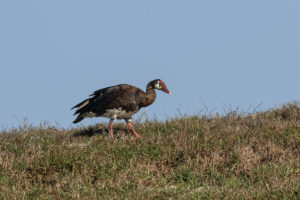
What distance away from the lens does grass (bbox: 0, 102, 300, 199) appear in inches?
261

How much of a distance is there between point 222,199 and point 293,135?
3.78 metres

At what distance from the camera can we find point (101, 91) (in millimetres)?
12008

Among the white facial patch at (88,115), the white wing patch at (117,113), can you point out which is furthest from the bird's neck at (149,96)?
the white facial patch at (88,115)

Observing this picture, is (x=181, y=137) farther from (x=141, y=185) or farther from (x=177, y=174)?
(x=141, y=185)

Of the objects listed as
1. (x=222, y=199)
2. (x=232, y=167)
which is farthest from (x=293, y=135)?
(x=222, y=199)

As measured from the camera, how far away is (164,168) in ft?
25.9

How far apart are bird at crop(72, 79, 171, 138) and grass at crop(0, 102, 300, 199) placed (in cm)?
163

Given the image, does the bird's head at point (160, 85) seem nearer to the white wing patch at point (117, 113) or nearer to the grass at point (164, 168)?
the white wing patch at point (117, 113)

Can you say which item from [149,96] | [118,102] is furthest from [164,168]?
[149,96]

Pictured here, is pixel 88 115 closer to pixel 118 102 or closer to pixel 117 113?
pixel 117 113

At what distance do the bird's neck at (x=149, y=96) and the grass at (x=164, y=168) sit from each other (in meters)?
2.14

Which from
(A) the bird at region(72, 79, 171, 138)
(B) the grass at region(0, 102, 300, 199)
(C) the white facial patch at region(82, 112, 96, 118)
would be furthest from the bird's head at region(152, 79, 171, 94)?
(B) the grass at region(0, 102, 300, 199)

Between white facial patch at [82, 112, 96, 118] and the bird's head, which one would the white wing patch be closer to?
white facial patch at [82, 112, 96, 118]

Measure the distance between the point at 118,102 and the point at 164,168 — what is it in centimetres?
372
